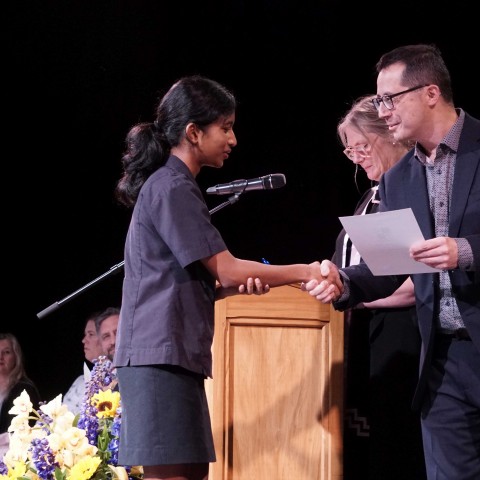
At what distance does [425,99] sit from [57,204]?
3.50 metres

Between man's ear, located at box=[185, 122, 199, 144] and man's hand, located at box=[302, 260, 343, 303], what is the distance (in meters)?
0.56

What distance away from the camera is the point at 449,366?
7.41 ft

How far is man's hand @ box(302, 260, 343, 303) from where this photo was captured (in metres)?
2.53

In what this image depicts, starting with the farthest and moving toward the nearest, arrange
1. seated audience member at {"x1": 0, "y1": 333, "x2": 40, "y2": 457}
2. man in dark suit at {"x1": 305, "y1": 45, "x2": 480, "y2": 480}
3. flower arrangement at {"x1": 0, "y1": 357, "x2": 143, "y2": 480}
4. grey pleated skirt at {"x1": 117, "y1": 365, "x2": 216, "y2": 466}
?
seated audience member at {"x1": 0, "y1": 333, "x2": 40, "y2": 457} → flower arrangement at {"x1": 0, "y1": 357, "x2": 143, "y2": 480} → man in dark suit at {"x1": 305, "y1": 45, "x2": 480, "y2": 480} → grey pleated skirt at {"x1": 117, "y1": 365, "x2": 216, "y2": 466}

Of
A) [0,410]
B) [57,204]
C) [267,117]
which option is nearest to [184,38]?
[267,117]

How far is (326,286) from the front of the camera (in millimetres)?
2527

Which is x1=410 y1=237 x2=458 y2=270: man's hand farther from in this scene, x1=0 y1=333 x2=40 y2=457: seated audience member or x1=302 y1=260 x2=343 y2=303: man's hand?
x1=0 y1=333 x2=40 y2=457: seated audience member

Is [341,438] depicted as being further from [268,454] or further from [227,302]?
[227,302]

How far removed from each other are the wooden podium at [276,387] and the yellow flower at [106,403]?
1.42 ft

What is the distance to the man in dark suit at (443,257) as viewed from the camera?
221 cm

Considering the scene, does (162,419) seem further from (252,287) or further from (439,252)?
(439,252)

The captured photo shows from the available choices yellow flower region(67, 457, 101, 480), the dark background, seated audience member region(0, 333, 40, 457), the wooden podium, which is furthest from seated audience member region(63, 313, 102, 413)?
yellow flower region(67, 457, 101, 480)

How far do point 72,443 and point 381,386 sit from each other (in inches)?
42.3

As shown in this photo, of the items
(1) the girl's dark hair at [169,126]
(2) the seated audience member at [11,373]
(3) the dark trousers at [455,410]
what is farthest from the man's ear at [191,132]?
(2) the seated audience member at [11,373]
